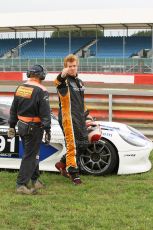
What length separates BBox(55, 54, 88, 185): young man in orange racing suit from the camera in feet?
19.5

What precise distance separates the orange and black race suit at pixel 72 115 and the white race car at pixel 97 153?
47cm

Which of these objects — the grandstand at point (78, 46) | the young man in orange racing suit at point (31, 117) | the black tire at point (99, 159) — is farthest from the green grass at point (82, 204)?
the grandstand at point (78, 46)

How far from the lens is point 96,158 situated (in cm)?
650

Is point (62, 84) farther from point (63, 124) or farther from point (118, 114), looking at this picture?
point (118, 114)

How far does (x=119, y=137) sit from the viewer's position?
660 cm

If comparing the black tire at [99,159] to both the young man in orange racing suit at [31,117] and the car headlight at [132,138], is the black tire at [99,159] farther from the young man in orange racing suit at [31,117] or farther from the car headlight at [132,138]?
the young man in orange racing suit at [31,117]

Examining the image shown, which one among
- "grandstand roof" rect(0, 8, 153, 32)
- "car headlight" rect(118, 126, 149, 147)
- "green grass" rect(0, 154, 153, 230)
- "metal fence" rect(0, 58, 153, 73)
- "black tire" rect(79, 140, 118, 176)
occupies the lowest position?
"green grass" rect(0, 154, 153, 230)

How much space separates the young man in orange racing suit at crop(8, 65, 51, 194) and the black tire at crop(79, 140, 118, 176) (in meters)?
1.05

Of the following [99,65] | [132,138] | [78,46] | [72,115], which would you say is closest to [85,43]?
[78,46]

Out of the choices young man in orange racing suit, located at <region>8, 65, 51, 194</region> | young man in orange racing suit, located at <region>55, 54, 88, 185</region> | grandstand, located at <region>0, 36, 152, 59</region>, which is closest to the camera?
young man in orange racing suit, located at <region>8, 65, 51, 194</region>

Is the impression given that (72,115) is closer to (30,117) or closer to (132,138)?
(30,117)

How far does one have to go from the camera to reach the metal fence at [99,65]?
3303 cm

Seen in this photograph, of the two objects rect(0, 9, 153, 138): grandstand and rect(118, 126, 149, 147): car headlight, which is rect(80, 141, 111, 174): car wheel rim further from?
rect(0, 9, 153, 138): grandstand

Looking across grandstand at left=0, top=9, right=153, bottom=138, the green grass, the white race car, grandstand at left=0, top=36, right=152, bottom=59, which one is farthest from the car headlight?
grandstand at left=0, top=36, right=152, bottom=59
